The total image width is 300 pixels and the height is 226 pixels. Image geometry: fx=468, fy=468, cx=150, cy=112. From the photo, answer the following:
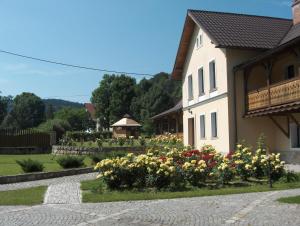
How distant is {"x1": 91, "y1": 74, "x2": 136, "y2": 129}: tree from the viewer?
83.0 meters

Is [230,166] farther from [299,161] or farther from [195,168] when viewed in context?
[299,161]

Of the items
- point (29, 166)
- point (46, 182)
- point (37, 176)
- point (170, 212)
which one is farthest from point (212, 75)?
point (170, 212)

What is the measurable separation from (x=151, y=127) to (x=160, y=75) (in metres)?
41.7

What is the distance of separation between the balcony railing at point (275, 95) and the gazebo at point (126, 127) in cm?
2840

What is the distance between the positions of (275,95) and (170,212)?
38.1 ft

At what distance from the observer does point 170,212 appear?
372 inches

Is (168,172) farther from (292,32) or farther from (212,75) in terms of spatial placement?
(292,32)

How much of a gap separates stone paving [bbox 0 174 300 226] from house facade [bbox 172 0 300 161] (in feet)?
28.2

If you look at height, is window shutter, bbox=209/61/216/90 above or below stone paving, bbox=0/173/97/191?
above

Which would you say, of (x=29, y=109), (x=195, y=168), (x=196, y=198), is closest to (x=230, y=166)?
(x=195, y=168)

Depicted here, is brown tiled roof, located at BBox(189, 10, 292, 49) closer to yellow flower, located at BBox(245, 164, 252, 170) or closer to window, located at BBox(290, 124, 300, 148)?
window, located at BBox(290, 124, 300, 148)

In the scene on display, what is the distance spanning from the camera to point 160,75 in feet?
320

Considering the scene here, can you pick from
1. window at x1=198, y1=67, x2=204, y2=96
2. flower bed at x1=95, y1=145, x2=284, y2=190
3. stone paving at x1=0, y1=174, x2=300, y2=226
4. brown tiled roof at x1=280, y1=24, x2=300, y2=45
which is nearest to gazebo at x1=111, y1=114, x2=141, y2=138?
window at x1=198, y1=67, x2=204, y2=96

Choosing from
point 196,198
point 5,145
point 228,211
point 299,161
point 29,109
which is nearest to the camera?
point 228,211
